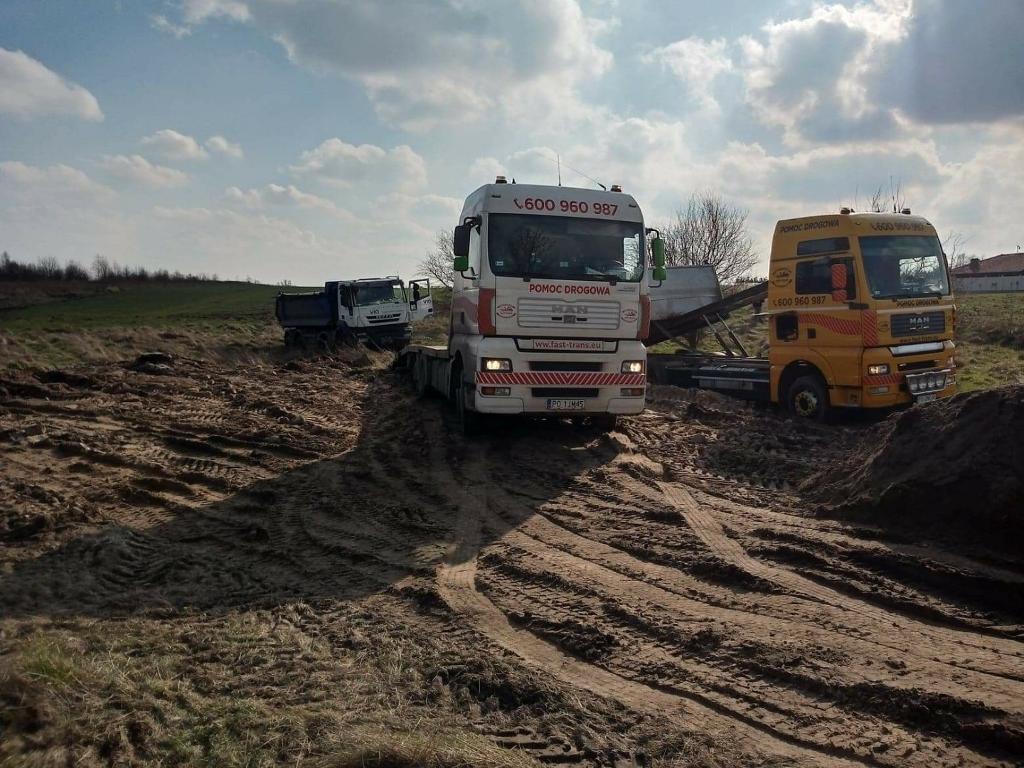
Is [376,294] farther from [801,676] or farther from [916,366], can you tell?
[801,676]

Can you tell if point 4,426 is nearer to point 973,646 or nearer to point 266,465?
point 266,465

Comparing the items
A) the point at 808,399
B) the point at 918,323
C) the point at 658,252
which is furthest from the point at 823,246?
the point at 658,252

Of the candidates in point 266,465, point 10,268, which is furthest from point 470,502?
point 10,268

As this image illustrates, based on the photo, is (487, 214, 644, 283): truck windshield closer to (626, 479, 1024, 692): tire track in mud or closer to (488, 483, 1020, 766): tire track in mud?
(626, 479, 1024, 692): tire track in mud

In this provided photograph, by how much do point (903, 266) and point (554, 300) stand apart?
17.9 feet

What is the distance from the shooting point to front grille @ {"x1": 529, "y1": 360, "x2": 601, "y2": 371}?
990cm

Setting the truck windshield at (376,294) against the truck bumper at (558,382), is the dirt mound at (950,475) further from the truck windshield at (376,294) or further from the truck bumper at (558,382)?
the truck windshield at (376,294)

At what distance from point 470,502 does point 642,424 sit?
14.1 ft

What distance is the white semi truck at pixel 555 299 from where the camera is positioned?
9812 mm

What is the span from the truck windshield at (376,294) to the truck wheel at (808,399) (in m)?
19.9

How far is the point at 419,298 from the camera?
30859mm

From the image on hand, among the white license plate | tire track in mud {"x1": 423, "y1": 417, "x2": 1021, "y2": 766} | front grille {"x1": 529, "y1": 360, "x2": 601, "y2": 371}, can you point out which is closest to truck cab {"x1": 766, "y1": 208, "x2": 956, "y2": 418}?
front grille {"x1": 529, "y1": 360, "x2": 601, "y2": 371}

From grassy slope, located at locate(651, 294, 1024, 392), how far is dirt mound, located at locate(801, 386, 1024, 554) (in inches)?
346

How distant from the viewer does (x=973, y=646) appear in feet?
14.7
